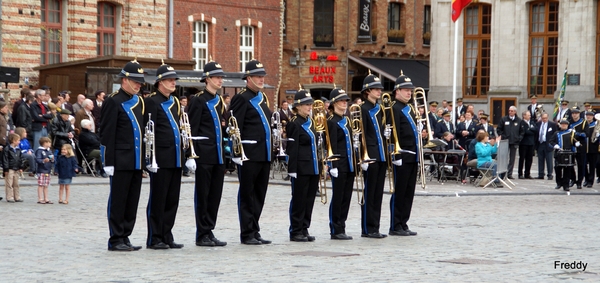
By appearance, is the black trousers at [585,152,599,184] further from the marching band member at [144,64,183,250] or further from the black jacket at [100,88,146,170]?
the black jacket at [100,88,146,170]

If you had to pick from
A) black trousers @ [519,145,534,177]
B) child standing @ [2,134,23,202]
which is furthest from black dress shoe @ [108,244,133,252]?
black trousers @ [519,145,534,177]

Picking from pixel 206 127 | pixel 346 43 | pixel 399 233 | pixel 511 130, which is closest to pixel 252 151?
pixel 206 127

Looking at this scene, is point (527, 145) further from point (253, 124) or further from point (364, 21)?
point (364, 21)

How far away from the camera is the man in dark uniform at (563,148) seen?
2278 cm

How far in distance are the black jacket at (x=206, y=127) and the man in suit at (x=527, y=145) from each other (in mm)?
15358

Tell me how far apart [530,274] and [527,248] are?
2259 mm

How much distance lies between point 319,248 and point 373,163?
178 cm

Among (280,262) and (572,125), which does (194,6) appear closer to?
(572,125)

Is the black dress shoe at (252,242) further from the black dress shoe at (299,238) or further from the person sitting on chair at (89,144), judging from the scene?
the person sitting on chair at (89,144)

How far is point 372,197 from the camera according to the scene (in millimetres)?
13766

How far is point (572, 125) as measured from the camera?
23969 mm

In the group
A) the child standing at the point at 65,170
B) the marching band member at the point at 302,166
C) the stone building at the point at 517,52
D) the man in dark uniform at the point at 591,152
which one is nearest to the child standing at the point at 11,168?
the child standing at the point at 65,170

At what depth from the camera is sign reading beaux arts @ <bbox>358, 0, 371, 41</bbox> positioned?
153ft

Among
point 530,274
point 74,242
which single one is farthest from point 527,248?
point 74,242
